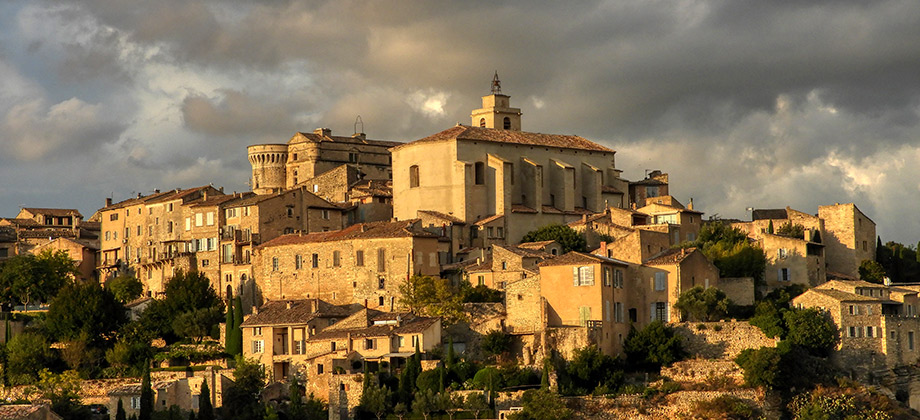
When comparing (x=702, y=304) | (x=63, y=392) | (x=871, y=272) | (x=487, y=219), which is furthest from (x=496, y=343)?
(x=871, y=272)

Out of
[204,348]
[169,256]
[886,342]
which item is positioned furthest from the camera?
[169,256]

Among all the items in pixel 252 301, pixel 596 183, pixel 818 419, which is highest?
pixel 596 183

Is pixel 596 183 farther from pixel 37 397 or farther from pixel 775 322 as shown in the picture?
pixel 37 397

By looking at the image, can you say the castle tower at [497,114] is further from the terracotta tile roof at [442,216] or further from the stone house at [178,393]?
the stone house at [178,393]

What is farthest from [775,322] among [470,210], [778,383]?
[470,210]

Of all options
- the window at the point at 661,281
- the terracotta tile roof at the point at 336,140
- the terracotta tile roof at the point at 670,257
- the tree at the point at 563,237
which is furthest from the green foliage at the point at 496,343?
the terracotta tile roof at the point at 336,140

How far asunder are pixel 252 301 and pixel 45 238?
81.1 ft

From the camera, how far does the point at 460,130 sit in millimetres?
90375

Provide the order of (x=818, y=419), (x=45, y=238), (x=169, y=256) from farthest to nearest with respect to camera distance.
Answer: (x=45, y=238), (x=169, y=256), (x=818, y=419)

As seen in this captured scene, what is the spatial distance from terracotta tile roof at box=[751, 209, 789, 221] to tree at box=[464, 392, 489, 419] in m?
32.1

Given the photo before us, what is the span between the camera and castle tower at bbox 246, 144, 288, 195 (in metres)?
110

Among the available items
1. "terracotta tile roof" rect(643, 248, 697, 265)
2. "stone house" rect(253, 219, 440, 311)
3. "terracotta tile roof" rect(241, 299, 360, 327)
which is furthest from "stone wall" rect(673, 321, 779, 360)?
"terracotta tile roof" rect(241, 299, 360, 327)

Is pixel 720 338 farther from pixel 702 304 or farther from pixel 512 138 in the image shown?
pixel 512 138

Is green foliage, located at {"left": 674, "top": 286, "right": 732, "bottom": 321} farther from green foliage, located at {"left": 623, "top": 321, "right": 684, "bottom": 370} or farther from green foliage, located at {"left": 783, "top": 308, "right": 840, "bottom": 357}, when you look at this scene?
green foliage, located at {"left": 783, "top": 308, "right": 840, "bottom": 357}
